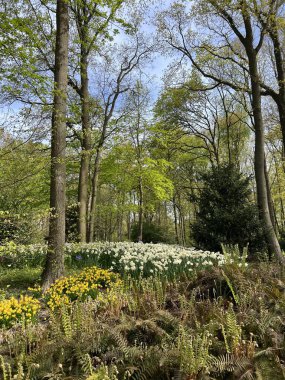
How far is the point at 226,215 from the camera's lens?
10.4 meters

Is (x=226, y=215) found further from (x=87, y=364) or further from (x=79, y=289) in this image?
(x=87, y=364)

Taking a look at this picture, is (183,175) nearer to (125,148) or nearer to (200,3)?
(125,148)

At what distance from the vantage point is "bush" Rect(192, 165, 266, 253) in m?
10.4

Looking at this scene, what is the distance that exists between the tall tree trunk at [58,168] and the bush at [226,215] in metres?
5.76

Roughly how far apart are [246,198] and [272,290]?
7.56m

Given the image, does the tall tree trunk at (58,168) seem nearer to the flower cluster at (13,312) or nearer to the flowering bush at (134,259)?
the flowering bush at (134,259)

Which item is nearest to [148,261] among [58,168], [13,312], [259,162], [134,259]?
[134,259]

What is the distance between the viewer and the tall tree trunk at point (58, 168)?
20.9 feet

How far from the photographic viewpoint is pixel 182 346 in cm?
256

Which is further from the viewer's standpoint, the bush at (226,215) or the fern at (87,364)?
the bush at (226,215)

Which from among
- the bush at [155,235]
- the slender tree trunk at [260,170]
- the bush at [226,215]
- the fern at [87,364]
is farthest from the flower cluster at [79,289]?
the bush at [155,235]

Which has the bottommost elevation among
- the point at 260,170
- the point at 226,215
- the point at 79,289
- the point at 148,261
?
the point at 79,289

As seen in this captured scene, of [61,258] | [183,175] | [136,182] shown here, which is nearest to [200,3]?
[136,182]

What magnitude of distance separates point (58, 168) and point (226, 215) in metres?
6.00
